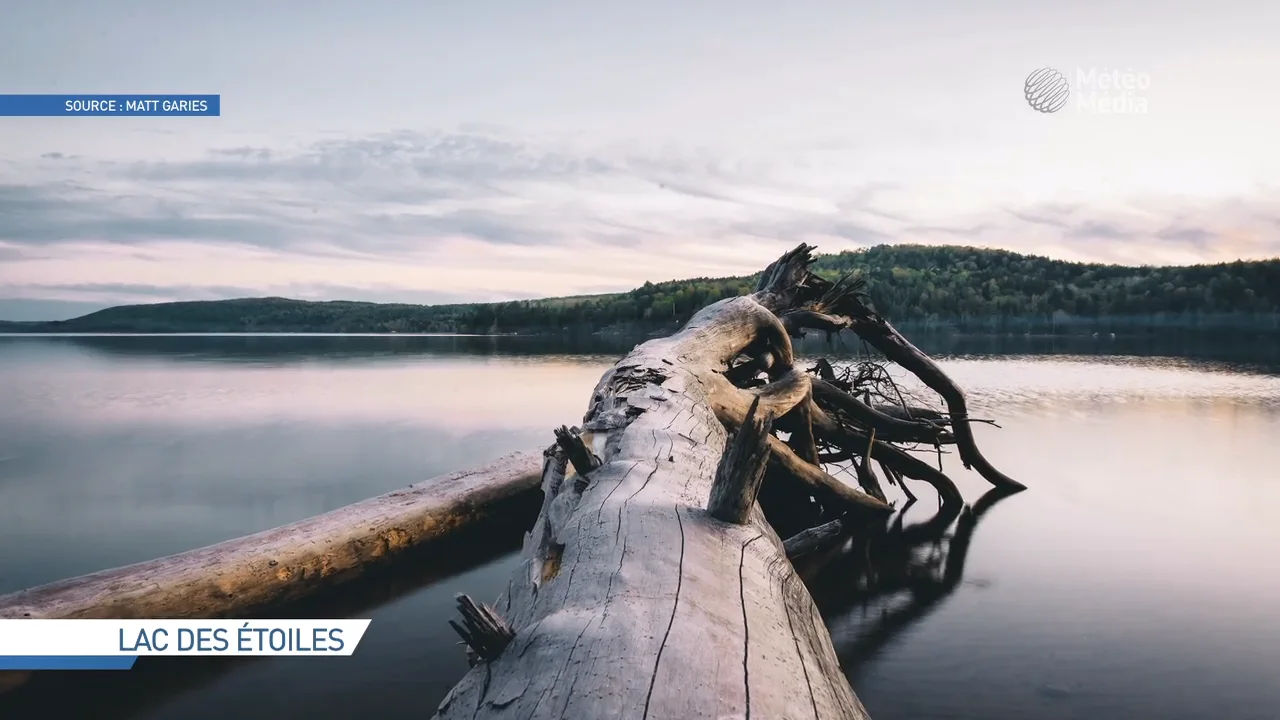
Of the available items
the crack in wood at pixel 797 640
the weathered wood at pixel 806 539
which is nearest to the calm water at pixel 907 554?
the weathered wood at pixel 806 539

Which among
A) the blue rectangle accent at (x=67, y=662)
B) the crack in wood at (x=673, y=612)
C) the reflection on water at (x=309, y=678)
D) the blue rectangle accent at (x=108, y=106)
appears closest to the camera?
the crack in wood at (x=673, y=612)

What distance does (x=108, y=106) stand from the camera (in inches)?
211

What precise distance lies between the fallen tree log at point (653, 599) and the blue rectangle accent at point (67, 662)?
2.39 m

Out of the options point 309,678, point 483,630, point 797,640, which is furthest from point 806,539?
point 309,678

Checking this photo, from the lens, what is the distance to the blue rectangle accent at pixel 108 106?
5168mm

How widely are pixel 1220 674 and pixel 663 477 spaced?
364 centimetres

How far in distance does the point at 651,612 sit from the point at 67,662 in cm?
361

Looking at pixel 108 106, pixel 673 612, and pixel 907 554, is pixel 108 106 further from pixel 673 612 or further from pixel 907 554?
pixel 907 554

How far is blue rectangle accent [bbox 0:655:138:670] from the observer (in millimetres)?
3575

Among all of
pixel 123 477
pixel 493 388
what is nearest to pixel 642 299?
pixel 493 388

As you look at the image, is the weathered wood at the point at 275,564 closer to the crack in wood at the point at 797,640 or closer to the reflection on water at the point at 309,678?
the reflection on water at the point at 309,678

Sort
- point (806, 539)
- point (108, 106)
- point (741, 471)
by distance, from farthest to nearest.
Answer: point (108, 106)
point (806, 539)
point (741, 471)

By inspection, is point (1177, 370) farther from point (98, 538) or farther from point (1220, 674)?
point (98, 538)

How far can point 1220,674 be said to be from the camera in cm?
427
